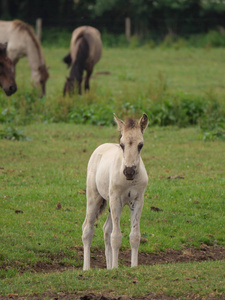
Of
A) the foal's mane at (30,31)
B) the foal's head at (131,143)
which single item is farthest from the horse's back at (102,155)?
the foal's mane at (30,31)

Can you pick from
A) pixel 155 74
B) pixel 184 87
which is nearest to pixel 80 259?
pixel 184 87

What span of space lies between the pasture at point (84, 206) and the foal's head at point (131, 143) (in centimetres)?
113

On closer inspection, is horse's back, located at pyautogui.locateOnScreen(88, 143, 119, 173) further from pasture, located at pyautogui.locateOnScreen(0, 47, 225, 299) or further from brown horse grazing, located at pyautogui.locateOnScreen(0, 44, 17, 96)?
brown horse grazing, located at pyautogui.locateOnScreen(0, 44, 17, 96)

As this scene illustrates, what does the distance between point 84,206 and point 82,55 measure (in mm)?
10943

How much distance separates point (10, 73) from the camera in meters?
13.2

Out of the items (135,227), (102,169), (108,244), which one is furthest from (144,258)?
(102,169)

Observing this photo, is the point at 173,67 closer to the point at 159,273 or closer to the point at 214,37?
the point at 214,37

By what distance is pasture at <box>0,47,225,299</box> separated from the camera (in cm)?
593

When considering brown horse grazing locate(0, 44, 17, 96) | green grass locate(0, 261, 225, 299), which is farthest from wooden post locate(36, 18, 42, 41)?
green grass locate(0, 261, 225, 299)

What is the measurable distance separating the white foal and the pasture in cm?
36

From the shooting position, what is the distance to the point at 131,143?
20.4ft

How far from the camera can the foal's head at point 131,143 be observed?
603 cm

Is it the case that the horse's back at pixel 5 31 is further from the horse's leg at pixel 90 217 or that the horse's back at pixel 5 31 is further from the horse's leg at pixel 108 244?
the horse's leg at pixel 108 244

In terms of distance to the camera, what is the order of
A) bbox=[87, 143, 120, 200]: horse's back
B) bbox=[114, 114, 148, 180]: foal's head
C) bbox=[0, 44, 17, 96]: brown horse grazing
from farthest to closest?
bbox=[0, 44, 17, 96]: brown horse grazing, bbox=[87, 143, 120, 200]: horse's back, bbox=[114, 114, 148, 180]: foal's head
